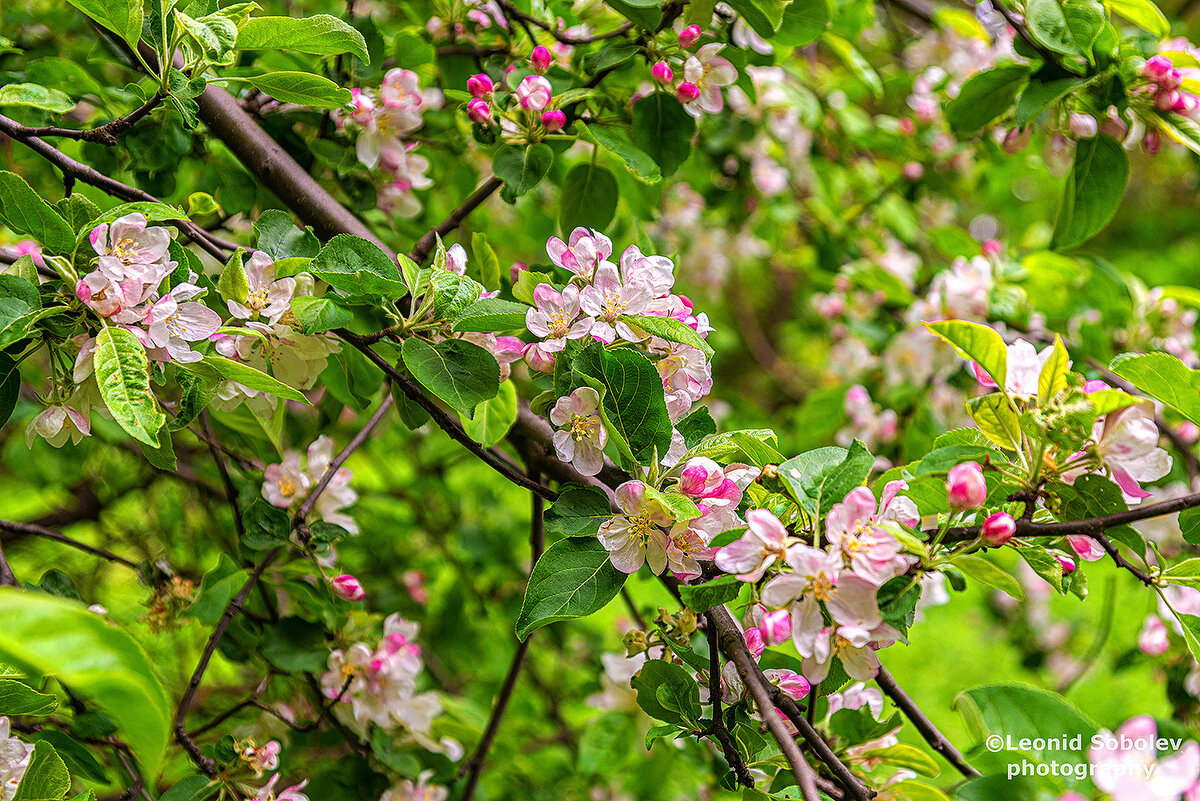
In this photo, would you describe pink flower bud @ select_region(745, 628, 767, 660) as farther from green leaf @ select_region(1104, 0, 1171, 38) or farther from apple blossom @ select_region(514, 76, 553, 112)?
green leaf @ select_region(1104, 0, 1171, 38)

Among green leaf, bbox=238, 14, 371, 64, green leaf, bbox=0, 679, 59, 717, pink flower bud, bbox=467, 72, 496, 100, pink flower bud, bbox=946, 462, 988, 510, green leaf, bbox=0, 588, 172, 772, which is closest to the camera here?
green leaf, bbox=0, 588, 172, 772

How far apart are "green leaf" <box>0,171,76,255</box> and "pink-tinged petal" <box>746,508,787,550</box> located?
0.61 metres

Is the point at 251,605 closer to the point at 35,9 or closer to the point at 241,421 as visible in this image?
the point at 241,421

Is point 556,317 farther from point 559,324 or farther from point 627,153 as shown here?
point 627,153

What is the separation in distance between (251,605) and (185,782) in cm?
30

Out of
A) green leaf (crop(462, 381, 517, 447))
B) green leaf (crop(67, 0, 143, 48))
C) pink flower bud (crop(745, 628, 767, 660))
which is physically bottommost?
pink flower bud (crop(745, 628, 767, 660))

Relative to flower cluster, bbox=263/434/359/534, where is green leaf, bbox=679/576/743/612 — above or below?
above

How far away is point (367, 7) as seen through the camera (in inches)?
59.6

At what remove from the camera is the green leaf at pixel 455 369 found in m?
0.72

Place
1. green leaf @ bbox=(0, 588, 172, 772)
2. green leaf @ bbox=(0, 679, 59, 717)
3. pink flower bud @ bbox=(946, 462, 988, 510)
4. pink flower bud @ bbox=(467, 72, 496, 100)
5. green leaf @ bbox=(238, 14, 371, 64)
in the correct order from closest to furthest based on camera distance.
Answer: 1. green leaf @ bbox=(0, 588, 172, 772)
2. pink flower bud @ bbox=(946, 462, 988, 510)
3. green leaf @ bbox=(0, 679, 59, 717)
4. green leaf @ bbox=(238, 14, 371, 64)
5. pink flower bud @ bbox=(467, 72, 496, 100)

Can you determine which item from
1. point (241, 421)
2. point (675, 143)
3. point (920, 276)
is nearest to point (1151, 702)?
point (920, 276)

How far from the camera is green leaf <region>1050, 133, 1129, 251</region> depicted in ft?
3.57

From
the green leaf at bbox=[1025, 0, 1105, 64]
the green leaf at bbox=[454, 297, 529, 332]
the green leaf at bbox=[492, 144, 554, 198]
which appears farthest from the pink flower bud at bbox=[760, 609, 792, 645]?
the green leaf at bbox=[1025, 0, 1105, 64]

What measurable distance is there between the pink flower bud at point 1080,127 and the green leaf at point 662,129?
1.73 ft
